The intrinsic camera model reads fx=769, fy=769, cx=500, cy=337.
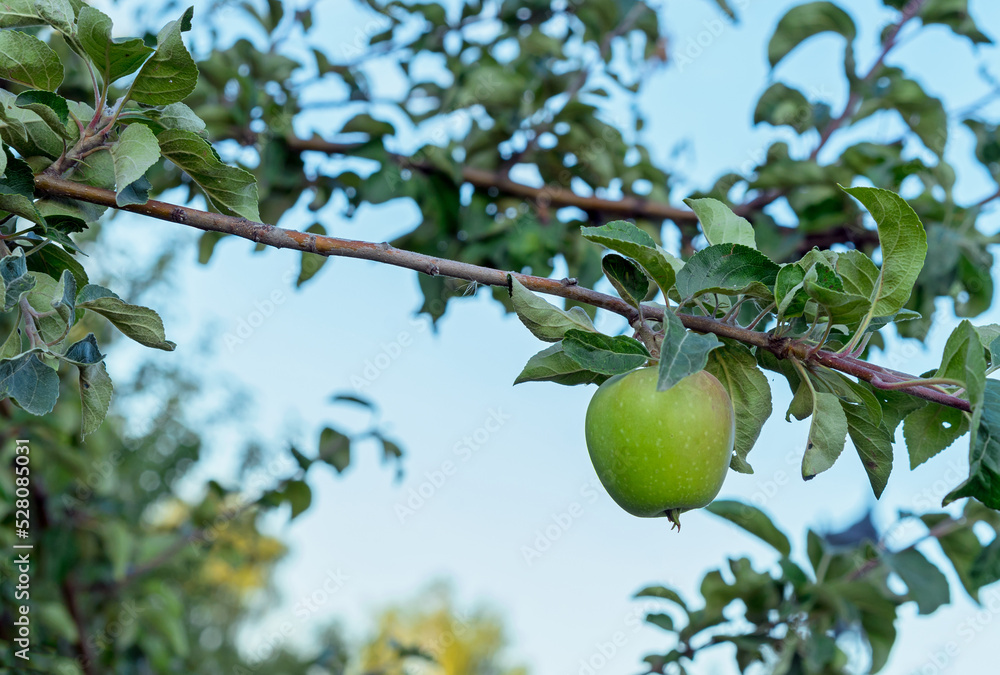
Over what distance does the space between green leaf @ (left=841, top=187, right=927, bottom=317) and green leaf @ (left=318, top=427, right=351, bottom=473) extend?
1.39m

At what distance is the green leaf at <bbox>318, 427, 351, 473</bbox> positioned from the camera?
5.94 ft

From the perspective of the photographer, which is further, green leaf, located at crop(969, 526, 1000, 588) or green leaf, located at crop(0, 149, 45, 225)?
green leaf, located at crop(969, 526, 1000, 588)

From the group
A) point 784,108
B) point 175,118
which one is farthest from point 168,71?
point 784,108

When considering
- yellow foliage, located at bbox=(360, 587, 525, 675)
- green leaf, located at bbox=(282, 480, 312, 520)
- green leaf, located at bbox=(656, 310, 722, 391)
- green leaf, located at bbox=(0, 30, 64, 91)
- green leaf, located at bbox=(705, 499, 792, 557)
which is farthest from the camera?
yellow foliage, located at bbox=(360, 587, 525, 675)

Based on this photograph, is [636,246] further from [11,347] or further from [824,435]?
[11,347]

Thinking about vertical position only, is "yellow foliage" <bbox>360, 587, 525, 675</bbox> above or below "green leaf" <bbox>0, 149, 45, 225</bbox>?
below

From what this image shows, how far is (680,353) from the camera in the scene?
0.55 meters

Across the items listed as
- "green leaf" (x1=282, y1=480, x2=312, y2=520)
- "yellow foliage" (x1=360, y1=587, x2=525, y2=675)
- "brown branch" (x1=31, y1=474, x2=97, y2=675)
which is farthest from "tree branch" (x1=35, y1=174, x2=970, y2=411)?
"yellow foliage" (x1=360, y1=587, x2=525, y2=675)

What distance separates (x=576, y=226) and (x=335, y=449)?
0.77 m

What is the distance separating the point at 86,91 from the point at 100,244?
3.27m

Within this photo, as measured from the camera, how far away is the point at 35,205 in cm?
64

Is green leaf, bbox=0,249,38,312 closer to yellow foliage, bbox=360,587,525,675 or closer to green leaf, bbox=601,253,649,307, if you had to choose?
green leaf, bbox=601,253,649,307

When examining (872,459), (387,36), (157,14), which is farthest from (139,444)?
(872,459)

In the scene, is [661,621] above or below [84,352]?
below
